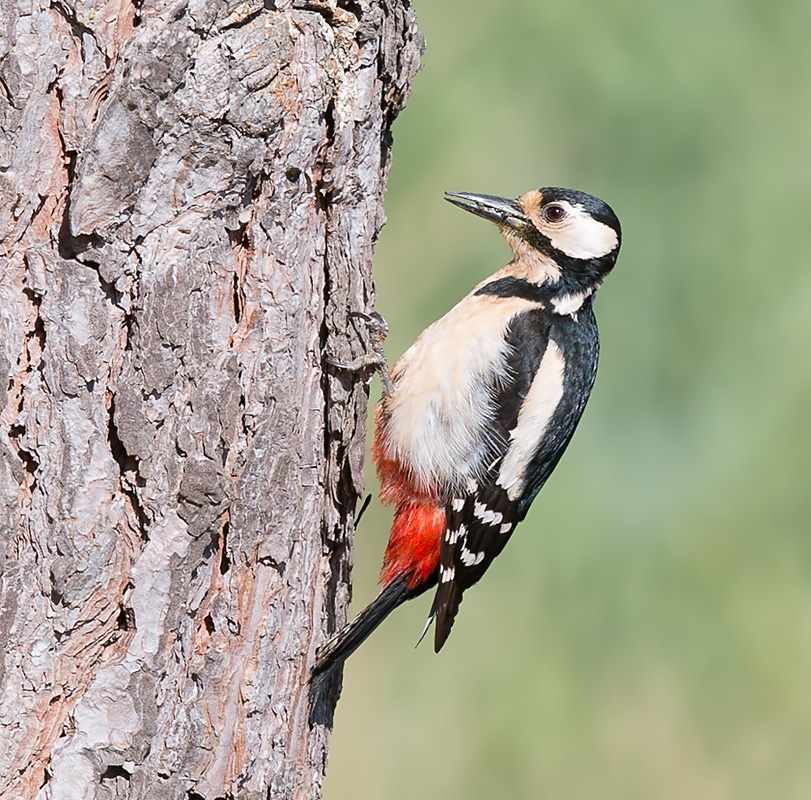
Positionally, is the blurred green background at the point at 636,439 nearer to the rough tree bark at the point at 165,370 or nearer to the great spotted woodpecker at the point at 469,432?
the great spotted woodpecker at the point at 469,432

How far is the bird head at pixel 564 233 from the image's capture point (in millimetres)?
3203

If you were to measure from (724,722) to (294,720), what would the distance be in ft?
8.41

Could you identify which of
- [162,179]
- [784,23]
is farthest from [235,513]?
[784,23]

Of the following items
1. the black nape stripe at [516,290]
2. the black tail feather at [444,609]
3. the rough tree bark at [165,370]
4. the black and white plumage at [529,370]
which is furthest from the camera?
the black nape stripe at [516,290]

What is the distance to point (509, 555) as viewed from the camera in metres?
4.18

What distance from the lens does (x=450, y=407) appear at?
301 centimetres

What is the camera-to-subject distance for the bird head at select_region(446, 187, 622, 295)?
3203 mm

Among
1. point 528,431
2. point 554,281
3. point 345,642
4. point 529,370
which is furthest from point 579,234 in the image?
point 345,642

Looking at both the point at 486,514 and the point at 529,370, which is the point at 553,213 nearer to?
the point at 529,370

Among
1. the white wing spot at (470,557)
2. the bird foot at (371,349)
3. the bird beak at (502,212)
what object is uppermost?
the bird beak at (502,212)

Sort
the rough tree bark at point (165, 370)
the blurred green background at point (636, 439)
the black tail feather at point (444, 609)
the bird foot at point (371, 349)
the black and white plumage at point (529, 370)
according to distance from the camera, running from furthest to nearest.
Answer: the blurred green background at point (636, 439) → the black and white plumage at point (529, 370) → the black tail feather at point (444, 609) → the bird foot at point (371, 349) → the rough tree bark at point (165, 370)

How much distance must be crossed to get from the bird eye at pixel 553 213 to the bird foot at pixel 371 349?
2.81 feet

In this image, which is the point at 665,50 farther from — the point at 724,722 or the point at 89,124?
the point at 89,124

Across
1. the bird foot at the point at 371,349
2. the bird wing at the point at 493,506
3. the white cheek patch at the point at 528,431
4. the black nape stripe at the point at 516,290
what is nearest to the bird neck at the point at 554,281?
the black nape stripe at the point at 516,290
